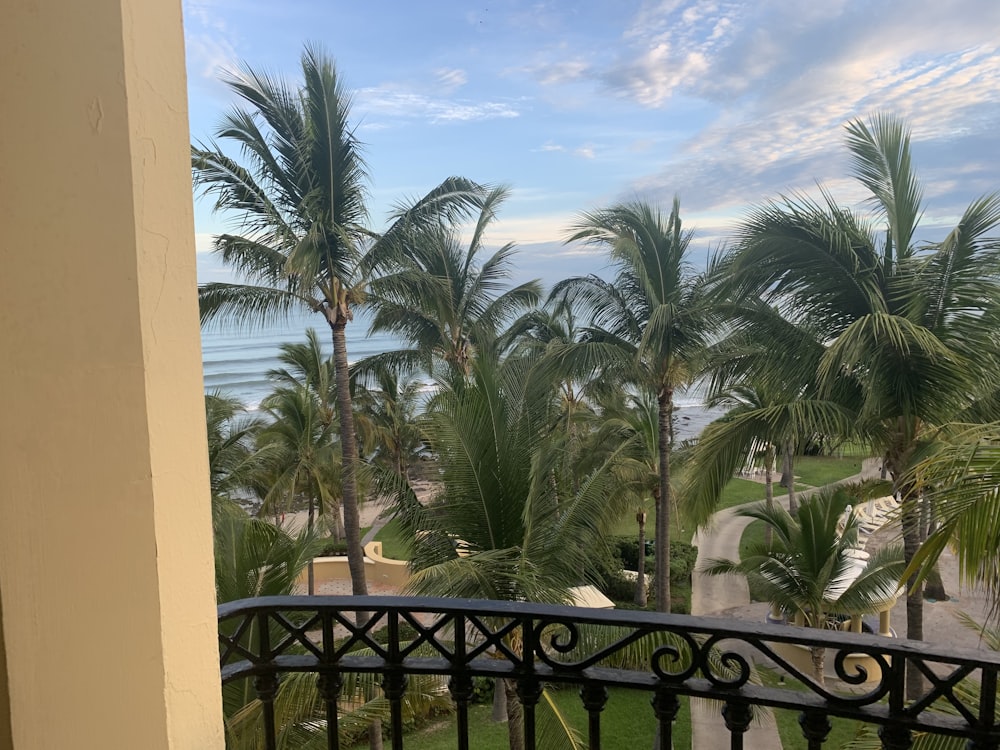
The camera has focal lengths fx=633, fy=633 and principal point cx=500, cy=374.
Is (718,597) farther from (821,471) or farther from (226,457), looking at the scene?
(821,471)

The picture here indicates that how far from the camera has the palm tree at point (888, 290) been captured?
25.0 feet

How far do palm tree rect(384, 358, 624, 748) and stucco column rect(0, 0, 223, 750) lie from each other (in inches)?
212

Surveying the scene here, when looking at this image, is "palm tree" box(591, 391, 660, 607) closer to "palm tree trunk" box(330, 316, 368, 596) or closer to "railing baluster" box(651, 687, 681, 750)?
"palm tree trunk" box(330, 316, 368, 596)

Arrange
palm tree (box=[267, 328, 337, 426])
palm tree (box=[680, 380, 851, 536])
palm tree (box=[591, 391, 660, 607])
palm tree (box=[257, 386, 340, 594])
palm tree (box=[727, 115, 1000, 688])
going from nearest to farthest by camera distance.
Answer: palm tree (box=[727, 115, 1000, 688])
palm tree (box=[680, 380, 851, 536])
palm tree (box=[591, 391, 660, 607])
palm tree (box=[257, 386, 340, 594])
palm tree (box=[267, 328, 337, 426])

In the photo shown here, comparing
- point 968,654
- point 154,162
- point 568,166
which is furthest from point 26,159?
point 568,166

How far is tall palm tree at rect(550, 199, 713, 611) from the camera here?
36.3ft

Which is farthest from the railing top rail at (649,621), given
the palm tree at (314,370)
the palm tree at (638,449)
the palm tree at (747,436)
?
the palm tree at (314,370)

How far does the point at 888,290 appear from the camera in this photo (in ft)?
27.7

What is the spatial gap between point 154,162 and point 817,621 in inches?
463

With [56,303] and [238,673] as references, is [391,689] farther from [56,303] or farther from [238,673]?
[56,303]

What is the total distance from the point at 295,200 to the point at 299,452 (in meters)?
8.65

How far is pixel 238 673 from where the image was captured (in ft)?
5.38

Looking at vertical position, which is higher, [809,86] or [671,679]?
[809,86]

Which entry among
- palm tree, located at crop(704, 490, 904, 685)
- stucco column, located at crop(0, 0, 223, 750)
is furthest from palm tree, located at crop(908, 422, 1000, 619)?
palm tree, located at crop(704, 490, 904, 685)
